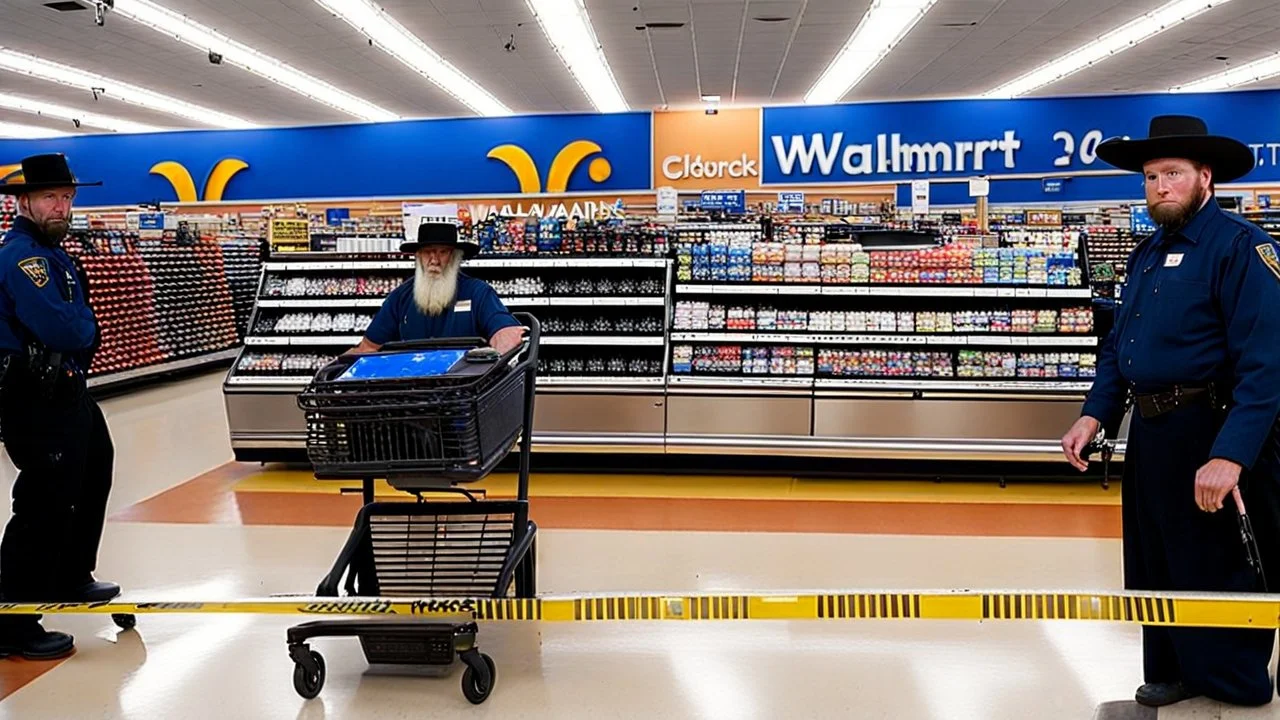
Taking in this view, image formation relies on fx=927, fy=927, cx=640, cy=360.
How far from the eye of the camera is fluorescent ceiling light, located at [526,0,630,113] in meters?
12.3

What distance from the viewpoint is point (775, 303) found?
20.7 ft

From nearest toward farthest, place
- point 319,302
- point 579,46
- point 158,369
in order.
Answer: point 319,302 < point 158,369 < point 579,46

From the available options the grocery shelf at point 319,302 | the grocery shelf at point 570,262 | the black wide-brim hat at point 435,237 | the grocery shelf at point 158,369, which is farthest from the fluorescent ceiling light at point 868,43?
the black wide-brim hat at point 435,237

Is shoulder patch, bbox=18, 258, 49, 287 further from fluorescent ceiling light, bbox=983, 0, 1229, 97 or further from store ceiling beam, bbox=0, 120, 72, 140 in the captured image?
store ceiling beam, bbox=0, 120, 72, 140

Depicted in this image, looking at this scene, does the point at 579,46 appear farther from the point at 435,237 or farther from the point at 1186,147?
the point at 1186,147

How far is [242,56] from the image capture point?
47.7 feet

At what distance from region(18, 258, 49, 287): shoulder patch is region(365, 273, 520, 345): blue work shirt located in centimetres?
111

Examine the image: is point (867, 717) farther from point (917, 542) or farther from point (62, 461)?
point (62, 461)

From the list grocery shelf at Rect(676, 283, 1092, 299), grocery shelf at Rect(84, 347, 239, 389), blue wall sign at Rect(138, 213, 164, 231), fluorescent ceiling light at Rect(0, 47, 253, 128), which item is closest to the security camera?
fluorescent ceiling light at Rect(0, 47, 253, 128)

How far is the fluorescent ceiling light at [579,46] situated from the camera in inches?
483

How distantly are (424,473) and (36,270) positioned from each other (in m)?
1.75

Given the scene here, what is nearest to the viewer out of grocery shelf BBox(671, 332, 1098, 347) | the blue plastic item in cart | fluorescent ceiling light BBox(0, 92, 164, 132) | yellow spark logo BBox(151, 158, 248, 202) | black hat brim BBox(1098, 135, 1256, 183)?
black hat brim BBox(1098, 135, 1256, 183)

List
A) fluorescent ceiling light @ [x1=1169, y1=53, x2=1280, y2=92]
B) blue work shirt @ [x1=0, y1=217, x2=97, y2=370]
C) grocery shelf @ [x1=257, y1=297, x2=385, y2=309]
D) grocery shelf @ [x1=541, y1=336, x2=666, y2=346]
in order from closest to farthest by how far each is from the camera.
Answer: blue work shirt @ [x1=0, y1=217, x2=97, y2=370]
grocery shelf @ [x1=541, y1=336, x2=666, y2=346]
grocery shelf @ [x1=257, y1=297, x2=385, y2=309]
fluorescent ceiling light @ [x1=1169, y1=53, x2=1280, y2=92]

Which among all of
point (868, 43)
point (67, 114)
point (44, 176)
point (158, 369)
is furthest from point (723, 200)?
point (67, 114)
